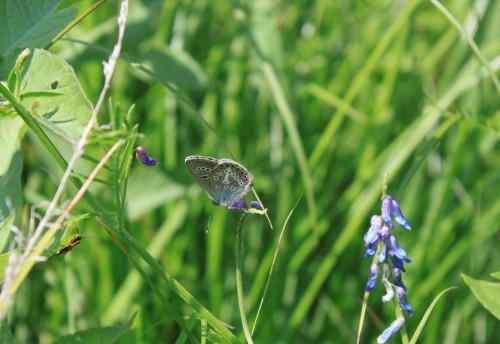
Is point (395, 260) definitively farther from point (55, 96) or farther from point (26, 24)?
point (26, 24)

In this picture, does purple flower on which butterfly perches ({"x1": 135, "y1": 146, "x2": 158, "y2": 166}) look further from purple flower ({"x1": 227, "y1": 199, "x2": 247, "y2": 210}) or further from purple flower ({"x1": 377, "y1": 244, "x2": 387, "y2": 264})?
purple flower ({"x1": 377, "y1": 244, "x2": 387, "y2": 264})

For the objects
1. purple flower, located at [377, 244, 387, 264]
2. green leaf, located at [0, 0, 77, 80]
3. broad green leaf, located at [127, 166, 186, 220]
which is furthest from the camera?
broad green leaf, located at [127, 166, 186, 220]

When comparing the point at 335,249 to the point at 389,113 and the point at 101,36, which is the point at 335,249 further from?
the point at 101,36

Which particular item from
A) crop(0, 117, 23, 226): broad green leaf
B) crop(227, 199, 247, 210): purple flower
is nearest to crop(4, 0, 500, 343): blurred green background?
crop(0, 117, 23, 226): broad green leaf

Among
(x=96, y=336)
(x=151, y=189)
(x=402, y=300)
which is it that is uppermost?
(x=402, y=300)

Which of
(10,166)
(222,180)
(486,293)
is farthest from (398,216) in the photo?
(10,166)

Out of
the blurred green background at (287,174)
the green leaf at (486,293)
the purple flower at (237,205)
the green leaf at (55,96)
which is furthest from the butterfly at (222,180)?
the blurred green background at (287,174)

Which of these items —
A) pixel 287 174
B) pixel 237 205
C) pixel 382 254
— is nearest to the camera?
pixel 382 254
